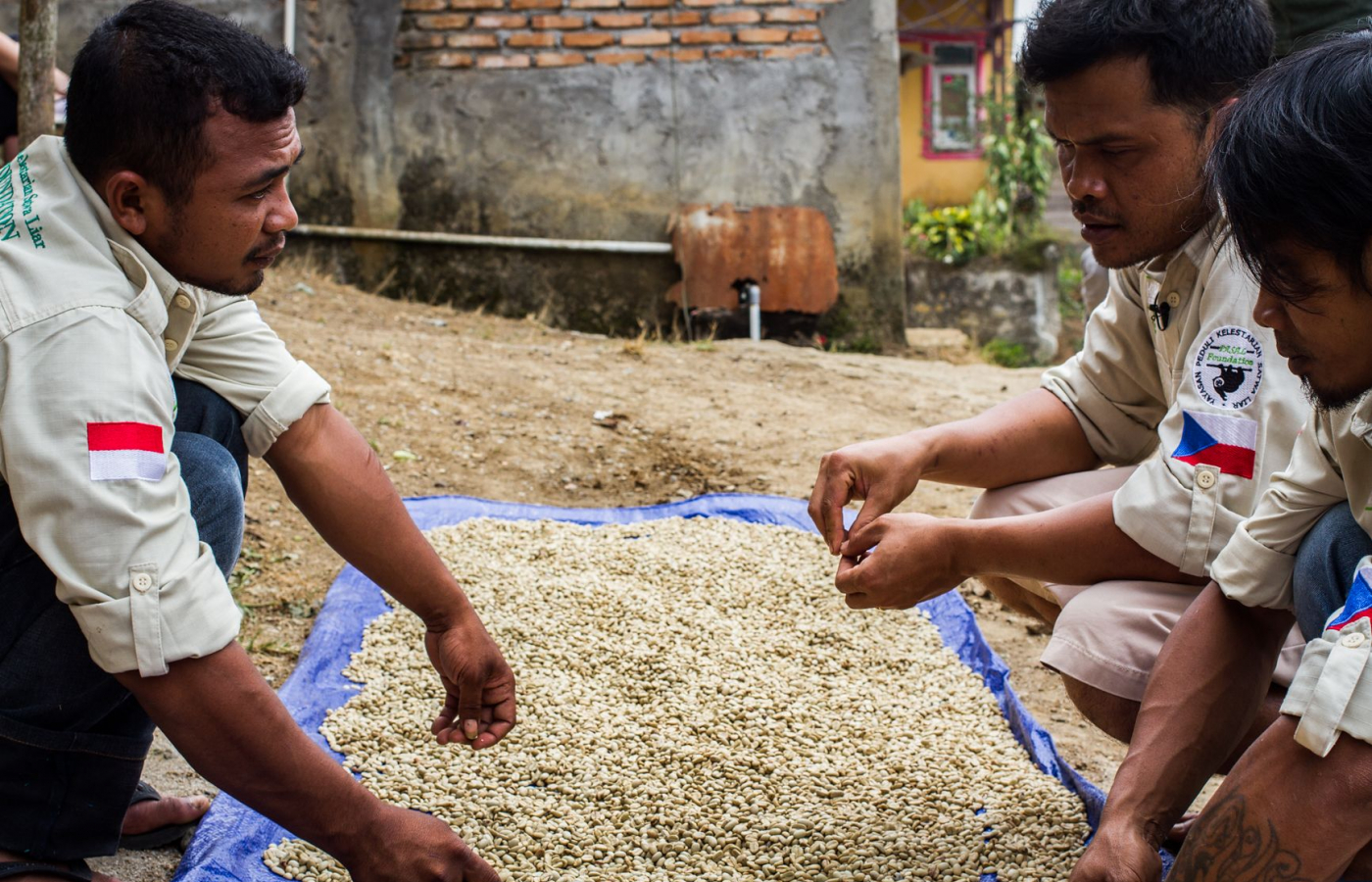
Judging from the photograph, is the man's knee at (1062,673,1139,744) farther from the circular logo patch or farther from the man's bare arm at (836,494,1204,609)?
the circular logo patch

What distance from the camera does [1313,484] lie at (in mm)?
1442

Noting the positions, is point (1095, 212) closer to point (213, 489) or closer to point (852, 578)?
point (852, 578)

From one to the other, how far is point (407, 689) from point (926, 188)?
10.0m

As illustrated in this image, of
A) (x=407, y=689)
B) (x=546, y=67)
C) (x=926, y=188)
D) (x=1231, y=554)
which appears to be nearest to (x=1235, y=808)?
(x=1231, y=554)

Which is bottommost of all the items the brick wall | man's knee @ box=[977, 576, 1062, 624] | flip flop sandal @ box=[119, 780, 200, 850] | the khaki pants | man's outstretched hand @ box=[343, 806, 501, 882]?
flip flop sandal @ box=[119, 780, 200, 850]

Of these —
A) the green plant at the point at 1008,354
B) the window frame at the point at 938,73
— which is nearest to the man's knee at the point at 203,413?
the green plant at the point at 1008,354

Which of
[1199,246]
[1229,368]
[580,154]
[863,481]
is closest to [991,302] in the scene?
[580,154]

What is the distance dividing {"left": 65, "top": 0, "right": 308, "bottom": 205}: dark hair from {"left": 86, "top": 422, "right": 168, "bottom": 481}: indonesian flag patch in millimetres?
339

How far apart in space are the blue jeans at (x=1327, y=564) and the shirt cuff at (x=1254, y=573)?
4 centimetres

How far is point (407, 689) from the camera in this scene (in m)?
2.32

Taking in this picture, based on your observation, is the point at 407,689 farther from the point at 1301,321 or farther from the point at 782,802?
the point at 1301,321

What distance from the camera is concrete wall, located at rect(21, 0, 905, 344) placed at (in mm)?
5969

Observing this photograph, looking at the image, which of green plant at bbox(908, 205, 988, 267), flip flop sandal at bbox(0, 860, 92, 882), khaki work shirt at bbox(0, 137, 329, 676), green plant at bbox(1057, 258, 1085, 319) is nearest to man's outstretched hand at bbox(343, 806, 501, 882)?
khaki work shirt at bbox(0, 137, 329, 676)

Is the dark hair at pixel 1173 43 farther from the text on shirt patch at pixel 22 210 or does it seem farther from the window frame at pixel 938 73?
the window frame at pixel 938 73
